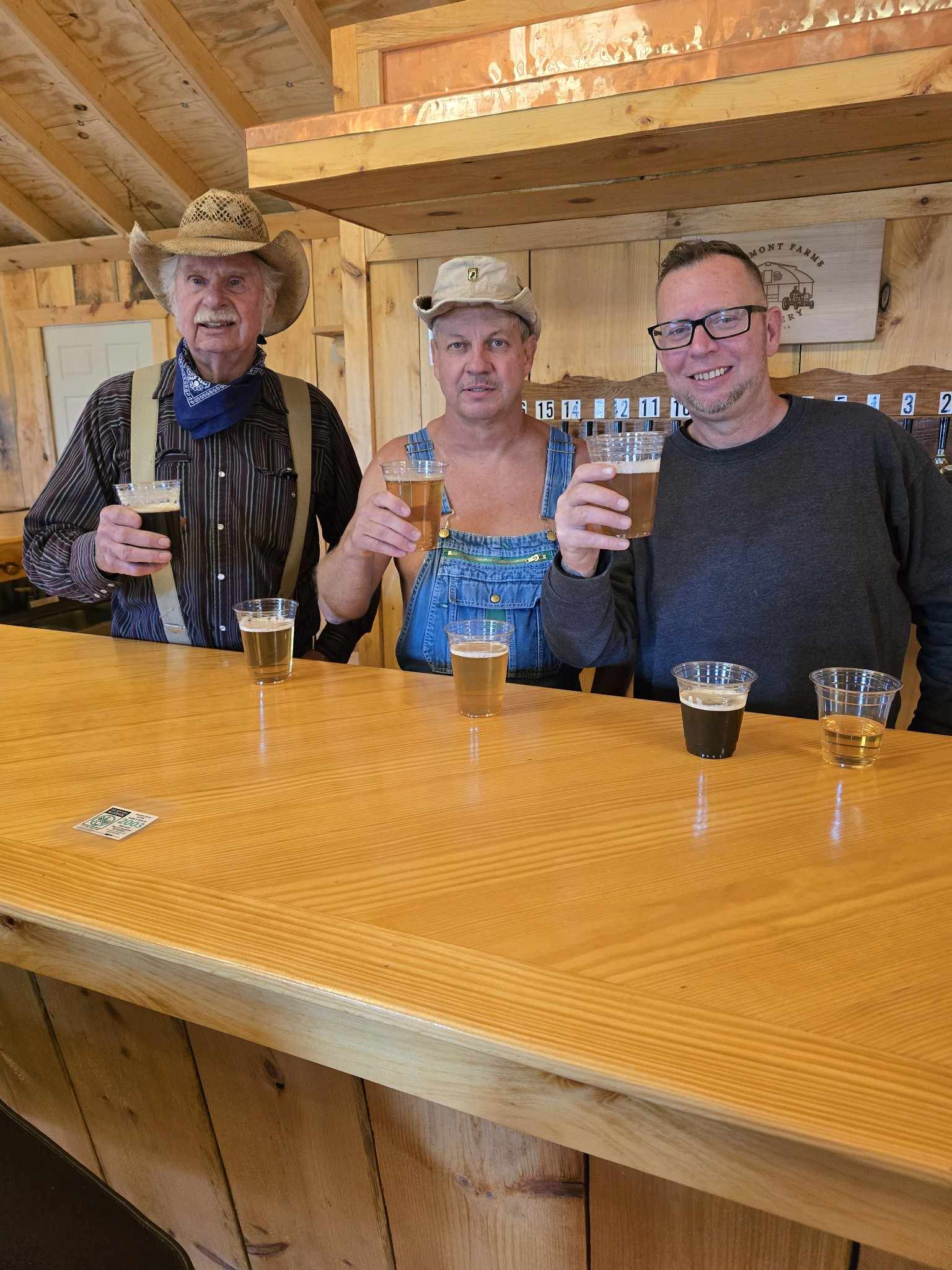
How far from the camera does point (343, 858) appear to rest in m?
0.96

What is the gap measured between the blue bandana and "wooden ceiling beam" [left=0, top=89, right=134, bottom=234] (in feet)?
11.6

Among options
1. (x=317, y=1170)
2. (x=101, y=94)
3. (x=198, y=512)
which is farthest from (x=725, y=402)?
(x=101, y=94)

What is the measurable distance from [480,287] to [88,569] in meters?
1.08

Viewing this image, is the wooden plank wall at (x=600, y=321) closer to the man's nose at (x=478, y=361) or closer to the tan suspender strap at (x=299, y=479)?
the tan suspender strap at (x=299, y=479)

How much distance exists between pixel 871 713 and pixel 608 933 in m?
0.60

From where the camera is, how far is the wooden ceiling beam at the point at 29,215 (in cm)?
545

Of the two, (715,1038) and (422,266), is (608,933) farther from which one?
(422,266)

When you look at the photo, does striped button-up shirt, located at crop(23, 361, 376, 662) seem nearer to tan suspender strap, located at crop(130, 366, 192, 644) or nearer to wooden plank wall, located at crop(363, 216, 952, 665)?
tan suspender strap, located at crop(130, 366, 192, 644)

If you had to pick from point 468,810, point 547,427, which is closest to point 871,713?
point 468,810

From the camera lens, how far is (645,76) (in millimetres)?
2084

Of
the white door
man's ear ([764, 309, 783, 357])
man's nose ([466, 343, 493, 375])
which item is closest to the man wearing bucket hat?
man's nose ([466, 343, 493, 375])

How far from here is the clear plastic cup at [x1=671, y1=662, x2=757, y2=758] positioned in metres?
1.20

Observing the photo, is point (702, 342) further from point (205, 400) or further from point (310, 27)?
point (310, 27)

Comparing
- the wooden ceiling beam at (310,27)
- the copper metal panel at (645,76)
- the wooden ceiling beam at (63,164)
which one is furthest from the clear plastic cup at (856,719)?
the wooden ceiling beam at (63,164)
